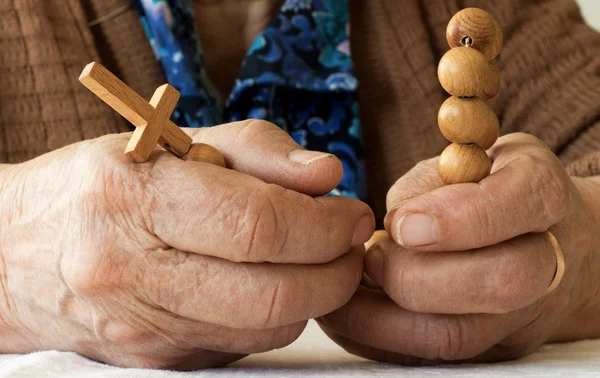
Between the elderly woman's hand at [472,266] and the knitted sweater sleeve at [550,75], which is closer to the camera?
Answer: the elderly woman's hand at [472,266]

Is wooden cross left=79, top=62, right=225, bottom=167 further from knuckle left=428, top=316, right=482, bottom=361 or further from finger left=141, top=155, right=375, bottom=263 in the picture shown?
knuckle left=428, top=316, right=482, bottom=361

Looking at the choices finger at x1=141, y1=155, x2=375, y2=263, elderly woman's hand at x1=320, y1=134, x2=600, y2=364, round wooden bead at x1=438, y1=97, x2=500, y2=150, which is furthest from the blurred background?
finger at x1=141, y1=155, x2=375, y2=263

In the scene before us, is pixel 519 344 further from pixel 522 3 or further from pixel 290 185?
pixel 522 3

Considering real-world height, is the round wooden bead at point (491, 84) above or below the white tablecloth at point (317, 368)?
above

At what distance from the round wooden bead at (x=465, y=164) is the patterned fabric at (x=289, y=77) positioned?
0.46 meters

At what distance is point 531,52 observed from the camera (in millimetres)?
1084

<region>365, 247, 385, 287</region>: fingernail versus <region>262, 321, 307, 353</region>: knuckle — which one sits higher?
<region>365, 247, 385, 287</region>: fingernail

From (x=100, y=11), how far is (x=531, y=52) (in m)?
0.66

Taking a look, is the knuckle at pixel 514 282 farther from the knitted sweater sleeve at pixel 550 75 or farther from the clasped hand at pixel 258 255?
the knitted sweater sleeve at pixel 550 75

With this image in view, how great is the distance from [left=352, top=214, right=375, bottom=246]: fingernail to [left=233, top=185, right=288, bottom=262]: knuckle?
81 millimetres

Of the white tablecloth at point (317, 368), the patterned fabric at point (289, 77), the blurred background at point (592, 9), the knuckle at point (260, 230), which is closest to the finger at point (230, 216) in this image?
the knuckle at point (260, 230)

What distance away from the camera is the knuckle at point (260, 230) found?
19.6 inches

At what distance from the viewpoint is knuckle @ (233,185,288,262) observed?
498 mm

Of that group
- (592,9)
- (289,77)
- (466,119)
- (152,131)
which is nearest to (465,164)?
(466,119)
